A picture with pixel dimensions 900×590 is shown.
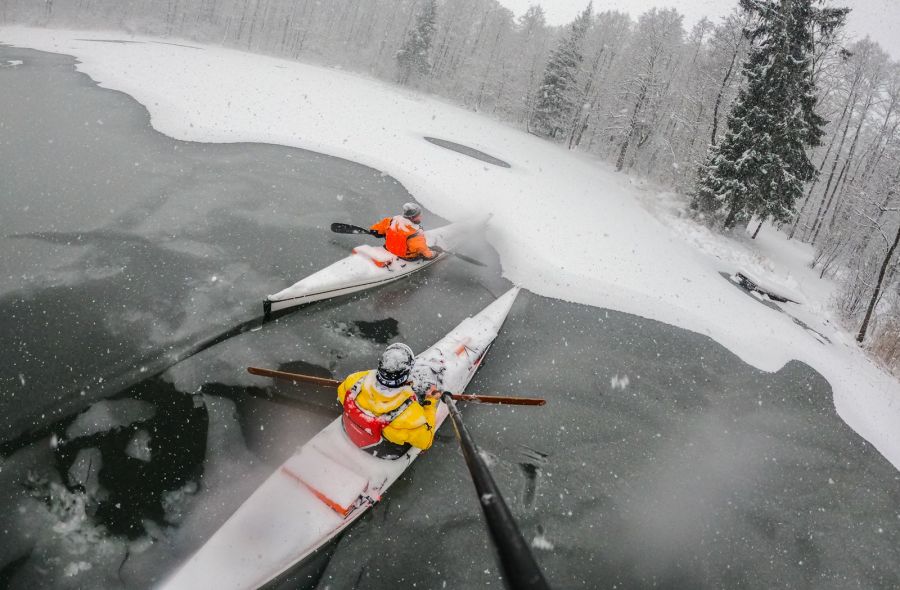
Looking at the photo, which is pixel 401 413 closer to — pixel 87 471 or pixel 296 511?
pixel 296 511

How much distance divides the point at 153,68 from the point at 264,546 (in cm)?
2170

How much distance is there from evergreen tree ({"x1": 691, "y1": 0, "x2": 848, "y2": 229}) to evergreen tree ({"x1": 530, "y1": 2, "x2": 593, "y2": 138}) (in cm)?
1308

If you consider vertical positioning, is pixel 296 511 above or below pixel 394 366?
below

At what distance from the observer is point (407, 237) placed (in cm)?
768

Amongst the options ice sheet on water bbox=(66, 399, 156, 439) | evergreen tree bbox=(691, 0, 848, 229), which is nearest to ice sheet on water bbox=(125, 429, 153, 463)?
ice sheet on water bbox=(66, 399, 156, 439)

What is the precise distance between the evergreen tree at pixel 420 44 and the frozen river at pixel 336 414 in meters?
32.2

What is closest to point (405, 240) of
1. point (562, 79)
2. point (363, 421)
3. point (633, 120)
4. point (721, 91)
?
point (363, 421)

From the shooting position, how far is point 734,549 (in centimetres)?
499

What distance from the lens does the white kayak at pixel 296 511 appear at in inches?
126

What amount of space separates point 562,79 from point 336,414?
96.8 feet

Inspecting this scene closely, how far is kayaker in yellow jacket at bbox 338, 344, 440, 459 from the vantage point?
3590mm

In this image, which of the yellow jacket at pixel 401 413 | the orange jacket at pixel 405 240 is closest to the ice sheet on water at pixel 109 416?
the yellow jacket at pixel 401 413

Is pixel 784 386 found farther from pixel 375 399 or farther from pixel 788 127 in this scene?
pixel 788 127

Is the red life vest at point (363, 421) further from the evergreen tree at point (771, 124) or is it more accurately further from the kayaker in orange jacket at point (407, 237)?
the evergreen tree at point (771, 124)
